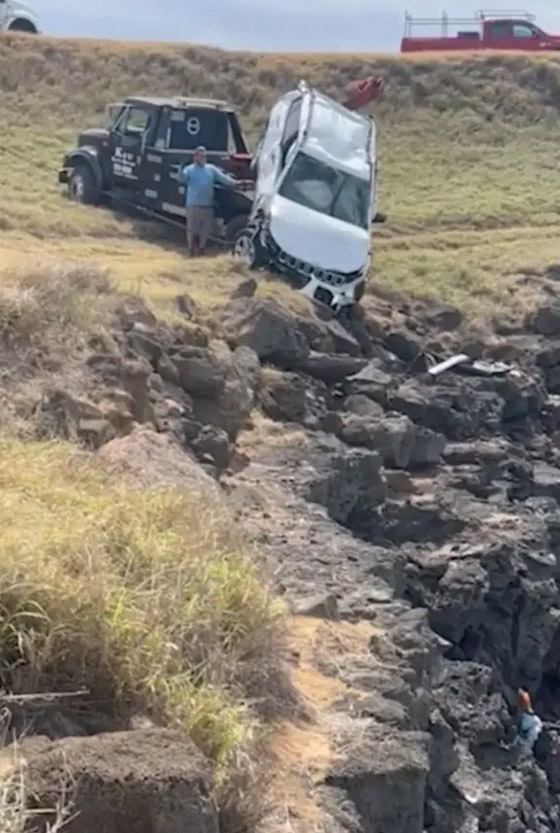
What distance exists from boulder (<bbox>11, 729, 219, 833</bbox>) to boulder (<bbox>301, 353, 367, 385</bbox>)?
1267 cm

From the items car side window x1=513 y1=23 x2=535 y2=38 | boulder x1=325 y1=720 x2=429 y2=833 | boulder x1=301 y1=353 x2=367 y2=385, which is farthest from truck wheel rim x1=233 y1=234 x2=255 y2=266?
car side window x1=513 y1=23 x2=535 y2=38

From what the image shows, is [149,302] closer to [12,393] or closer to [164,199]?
[12,393]

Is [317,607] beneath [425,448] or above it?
above

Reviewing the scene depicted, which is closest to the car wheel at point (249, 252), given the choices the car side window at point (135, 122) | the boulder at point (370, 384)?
the boulder at point (370, 384)

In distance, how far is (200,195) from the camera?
75.7 feet

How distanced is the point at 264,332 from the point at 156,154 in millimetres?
7598

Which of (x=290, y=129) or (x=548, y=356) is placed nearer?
(x=290, y=129)

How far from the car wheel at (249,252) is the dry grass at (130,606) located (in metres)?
12.8

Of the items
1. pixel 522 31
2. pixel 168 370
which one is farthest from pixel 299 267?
pixel 522 31

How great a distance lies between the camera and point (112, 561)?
7566 millimetres

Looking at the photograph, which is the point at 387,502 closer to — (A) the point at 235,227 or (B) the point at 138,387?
(B) the point at 138,387

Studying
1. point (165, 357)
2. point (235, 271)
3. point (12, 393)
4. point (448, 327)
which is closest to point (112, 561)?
point (12, 393)

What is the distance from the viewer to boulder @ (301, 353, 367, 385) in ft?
61.6

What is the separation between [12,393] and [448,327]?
44.6 ft
